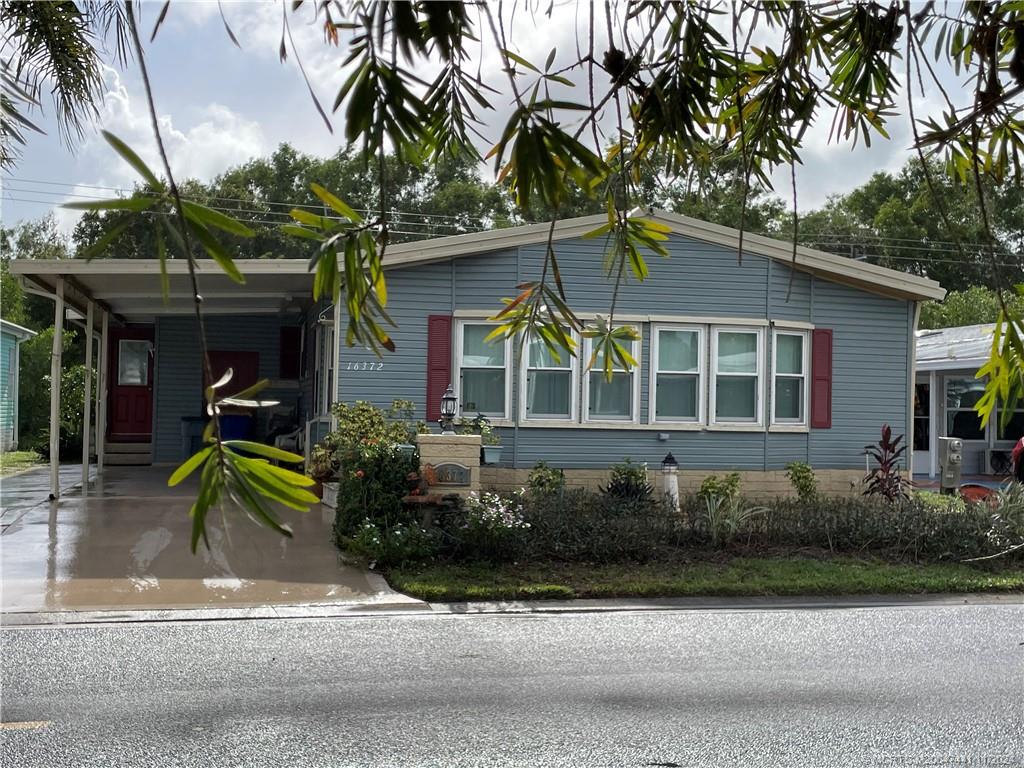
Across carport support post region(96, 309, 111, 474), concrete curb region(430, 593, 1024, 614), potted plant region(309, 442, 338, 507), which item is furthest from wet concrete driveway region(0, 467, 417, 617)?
carport support post region(96, 309, 111, 474)

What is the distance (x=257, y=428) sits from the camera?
22016mm

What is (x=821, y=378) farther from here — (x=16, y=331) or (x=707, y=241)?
(x=16, y=331)

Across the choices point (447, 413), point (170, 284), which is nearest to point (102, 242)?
point (447, 413)

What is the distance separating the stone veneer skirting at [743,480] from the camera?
16.1m

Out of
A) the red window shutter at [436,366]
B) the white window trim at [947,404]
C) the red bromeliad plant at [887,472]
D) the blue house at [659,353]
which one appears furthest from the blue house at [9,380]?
the white window trim at [947,404]

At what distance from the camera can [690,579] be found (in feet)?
37.1

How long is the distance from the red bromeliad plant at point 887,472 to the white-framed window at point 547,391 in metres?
4.77

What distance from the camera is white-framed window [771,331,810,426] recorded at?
679 inches

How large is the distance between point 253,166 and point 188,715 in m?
38.8

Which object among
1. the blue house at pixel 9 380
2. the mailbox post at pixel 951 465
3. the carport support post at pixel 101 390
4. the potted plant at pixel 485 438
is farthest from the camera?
the blue house at pixel 9 380

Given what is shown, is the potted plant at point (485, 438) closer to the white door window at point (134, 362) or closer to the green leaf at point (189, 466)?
the white door window at point (134, 362)

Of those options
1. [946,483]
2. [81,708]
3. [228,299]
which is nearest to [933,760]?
[81,708]

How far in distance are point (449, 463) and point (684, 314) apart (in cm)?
576

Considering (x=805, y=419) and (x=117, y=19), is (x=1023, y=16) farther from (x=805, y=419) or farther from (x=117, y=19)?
(x=805, y=419)
